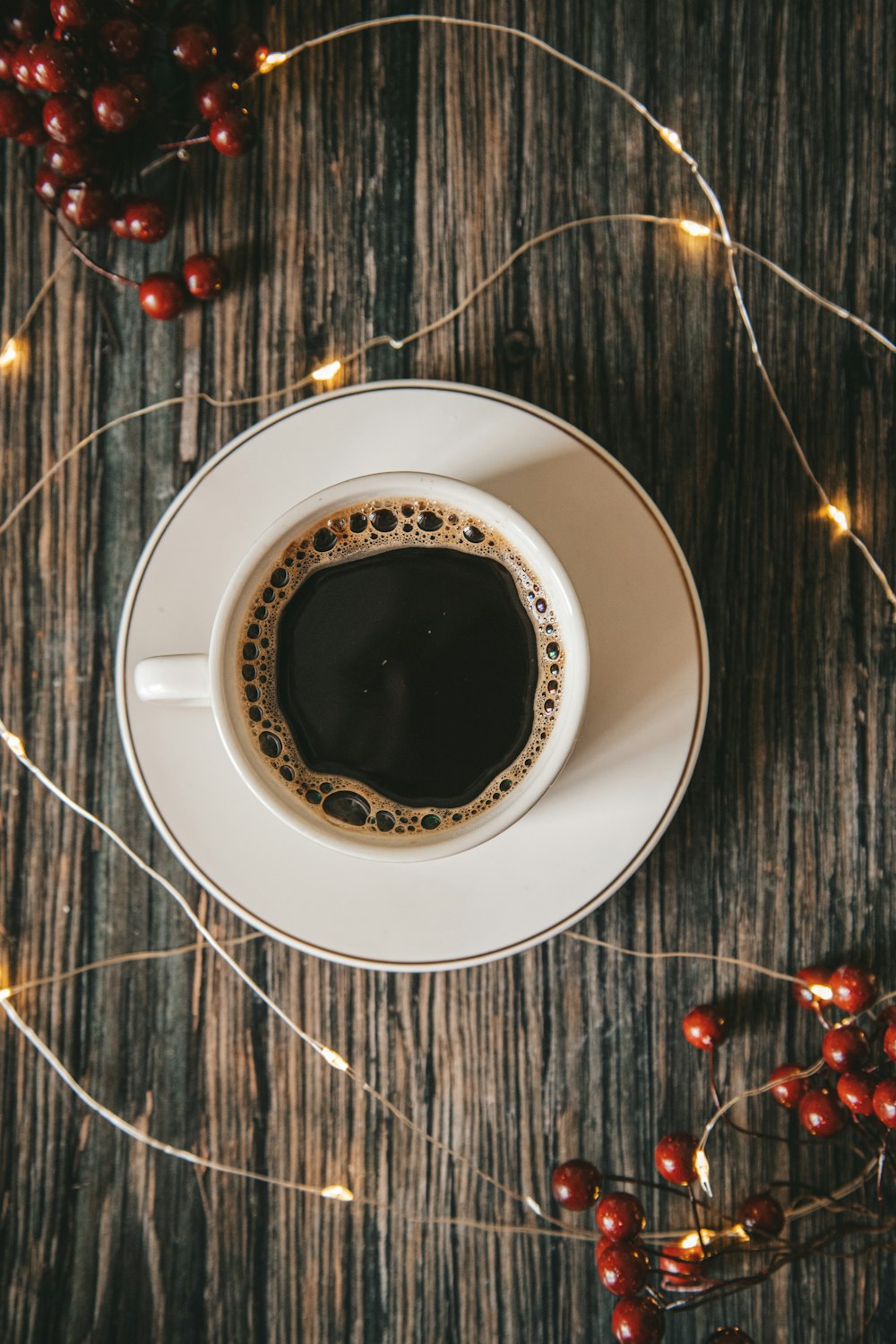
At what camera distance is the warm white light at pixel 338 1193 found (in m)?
1.02

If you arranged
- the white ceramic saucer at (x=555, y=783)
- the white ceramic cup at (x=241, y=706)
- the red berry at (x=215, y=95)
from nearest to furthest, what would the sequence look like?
the white ceramic cup at (x=241, y=706)
the white ceramic saucer at (x=555, y=783)
the red berry at (x=215, y=95)

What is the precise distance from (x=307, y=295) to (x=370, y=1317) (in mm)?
1079

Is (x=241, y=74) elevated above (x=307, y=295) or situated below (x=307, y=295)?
above

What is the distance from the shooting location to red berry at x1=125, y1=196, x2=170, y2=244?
1.02 metres

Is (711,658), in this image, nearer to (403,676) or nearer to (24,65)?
(403,676)

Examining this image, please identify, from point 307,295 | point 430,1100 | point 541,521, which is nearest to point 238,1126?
point 430,1100

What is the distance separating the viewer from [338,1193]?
1.02 m

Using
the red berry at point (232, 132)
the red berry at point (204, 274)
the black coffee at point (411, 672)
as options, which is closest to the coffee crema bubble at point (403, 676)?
the black coffee at point (411, 672)

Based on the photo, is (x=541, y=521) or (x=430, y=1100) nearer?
(x=541, y=521)

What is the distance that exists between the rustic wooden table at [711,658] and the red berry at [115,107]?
0.10 meters

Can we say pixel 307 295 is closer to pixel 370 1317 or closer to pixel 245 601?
pixel 245 601

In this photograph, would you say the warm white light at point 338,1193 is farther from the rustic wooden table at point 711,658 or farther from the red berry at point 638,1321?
the red berry at point 638,1321

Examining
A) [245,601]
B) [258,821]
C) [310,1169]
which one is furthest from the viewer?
[310,1169]

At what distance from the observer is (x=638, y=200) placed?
41.4 inches
